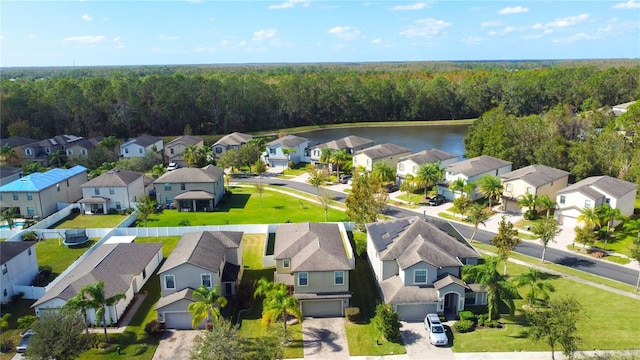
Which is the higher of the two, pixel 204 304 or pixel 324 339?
pixel 204 304

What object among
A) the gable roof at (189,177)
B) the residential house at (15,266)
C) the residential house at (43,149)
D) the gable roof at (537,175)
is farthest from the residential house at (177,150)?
the gable roof at (537,175)

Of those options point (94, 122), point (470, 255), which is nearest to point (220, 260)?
point (470, 255)

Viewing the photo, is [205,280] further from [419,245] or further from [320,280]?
[419,245]

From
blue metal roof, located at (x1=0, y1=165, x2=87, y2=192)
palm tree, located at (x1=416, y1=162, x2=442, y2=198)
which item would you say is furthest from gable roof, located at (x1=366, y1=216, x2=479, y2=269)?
Answer: blue metal roof, located at (x1=0, y1=165, x2=87, y2=192)

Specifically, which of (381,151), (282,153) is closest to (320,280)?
(381,151)

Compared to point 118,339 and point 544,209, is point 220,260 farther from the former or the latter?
point 544,209

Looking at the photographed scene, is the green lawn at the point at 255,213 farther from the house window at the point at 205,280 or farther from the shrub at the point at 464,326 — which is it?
the shrub at the point at 464,326

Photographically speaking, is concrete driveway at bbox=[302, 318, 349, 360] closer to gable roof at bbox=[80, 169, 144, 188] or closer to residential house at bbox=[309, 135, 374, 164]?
gable roof at bbox=[80, 169, 144, 188]
